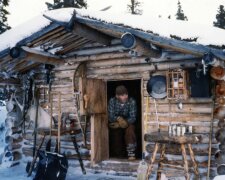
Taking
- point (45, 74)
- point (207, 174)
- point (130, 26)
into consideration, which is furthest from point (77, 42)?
point (207, 174)

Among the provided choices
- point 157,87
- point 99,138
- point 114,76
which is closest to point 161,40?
point 157,87

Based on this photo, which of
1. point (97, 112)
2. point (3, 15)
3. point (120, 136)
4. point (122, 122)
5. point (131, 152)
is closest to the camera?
point (97, 112)

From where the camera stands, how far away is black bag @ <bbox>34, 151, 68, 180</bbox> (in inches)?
297

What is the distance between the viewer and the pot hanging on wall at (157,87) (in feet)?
24.6

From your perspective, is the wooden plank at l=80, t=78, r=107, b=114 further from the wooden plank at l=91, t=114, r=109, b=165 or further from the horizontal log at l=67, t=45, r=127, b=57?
the horizontal log at l=67, t=45, r=127, b=57

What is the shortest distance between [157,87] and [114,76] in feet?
4.11

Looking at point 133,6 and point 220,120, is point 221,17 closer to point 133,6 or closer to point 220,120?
point 133,6

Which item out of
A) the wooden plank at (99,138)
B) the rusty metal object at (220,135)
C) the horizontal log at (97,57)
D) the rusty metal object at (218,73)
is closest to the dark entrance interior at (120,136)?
the wooden plank at (99,138)

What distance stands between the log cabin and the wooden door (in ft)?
0.08

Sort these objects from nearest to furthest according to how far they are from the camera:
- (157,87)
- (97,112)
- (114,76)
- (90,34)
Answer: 1. (90,34)
2. (157,87)
3. (97,112)
4. (114,76)

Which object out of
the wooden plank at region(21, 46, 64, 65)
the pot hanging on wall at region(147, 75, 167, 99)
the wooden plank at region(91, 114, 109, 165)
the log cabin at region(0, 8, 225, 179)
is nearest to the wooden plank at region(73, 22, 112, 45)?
the log cabin at region(0, 8, 225, 179)

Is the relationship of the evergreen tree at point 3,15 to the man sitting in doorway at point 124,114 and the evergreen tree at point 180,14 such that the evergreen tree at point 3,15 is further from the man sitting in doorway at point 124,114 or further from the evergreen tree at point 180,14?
the evergreen tree at point 180,14

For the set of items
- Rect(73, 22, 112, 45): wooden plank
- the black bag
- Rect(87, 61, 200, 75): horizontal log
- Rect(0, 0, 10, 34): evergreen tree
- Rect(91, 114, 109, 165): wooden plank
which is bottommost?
the black bag

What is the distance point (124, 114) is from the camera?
8.96m
